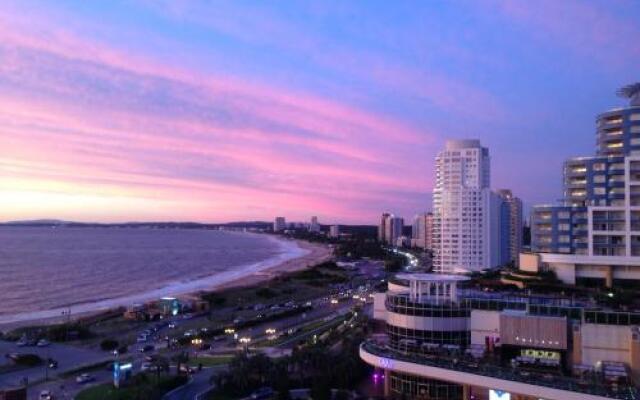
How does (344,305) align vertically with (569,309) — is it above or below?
below

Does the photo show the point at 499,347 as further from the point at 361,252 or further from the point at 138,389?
the point at 361,252

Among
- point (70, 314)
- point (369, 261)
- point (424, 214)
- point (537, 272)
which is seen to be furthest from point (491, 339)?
point (424, 214)

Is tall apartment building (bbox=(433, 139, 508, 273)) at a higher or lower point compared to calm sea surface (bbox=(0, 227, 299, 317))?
higher

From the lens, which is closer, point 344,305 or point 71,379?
point 71,379

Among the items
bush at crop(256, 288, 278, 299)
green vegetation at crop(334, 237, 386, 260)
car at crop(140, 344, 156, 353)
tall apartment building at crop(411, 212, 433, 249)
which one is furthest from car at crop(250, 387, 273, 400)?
tall apartment building at crop(411, 212, 433, 249)

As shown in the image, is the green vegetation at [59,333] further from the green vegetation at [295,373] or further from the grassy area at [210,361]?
the green vegetation at [295,373]

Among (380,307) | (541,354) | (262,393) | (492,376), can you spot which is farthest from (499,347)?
(262,393)

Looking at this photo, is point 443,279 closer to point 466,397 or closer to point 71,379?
point 466,397

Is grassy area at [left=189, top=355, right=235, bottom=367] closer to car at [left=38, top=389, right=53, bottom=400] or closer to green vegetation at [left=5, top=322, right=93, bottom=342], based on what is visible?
car at [left=38, top=389, right=53, bottom=400]
